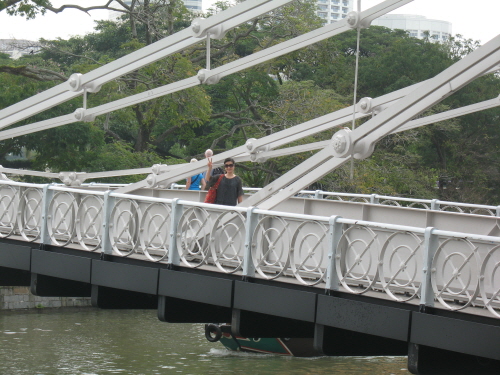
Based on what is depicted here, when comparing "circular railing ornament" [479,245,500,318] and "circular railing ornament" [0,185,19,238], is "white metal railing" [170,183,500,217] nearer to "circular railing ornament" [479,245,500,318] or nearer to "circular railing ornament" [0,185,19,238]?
"circular railing ornament" [0,185,19,238]

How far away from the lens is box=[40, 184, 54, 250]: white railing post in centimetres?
1091

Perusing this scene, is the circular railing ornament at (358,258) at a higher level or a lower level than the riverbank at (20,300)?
higher

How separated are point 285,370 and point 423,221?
34.6ft

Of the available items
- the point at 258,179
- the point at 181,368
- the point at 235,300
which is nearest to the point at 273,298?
the point at 235,300

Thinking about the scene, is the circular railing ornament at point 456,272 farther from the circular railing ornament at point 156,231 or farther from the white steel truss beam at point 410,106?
the circular railing ornament at point 156,231

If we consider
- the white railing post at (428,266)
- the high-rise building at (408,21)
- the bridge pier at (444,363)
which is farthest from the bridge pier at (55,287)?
the high-rise building at (408,21)

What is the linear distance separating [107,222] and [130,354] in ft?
34.2

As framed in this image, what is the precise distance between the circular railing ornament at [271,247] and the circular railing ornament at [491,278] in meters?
2.12

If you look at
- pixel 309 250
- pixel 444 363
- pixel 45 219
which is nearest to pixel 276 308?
pixel 309 250

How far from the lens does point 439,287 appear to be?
736cm

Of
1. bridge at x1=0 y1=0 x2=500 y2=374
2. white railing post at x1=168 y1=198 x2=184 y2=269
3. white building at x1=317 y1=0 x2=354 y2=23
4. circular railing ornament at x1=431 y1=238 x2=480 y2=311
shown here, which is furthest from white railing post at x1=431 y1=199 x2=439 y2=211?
white building at x1=317 y1=0 x2=354 y2=23

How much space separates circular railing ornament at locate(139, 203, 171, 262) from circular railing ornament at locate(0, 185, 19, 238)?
2346mm

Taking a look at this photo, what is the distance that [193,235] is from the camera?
371 inches

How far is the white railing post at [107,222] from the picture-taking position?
33.3 feet
